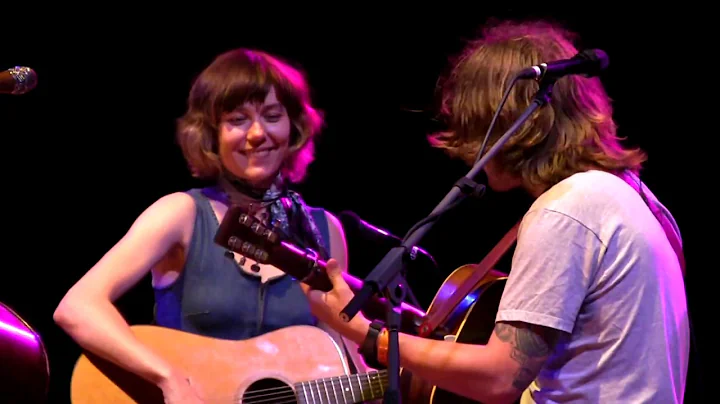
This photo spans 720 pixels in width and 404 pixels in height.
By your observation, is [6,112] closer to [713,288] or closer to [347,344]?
[347,344]

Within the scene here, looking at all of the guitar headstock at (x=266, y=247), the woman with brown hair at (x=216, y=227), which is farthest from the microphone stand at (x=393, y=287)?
the woman with brown hair at (x=216, y=227)

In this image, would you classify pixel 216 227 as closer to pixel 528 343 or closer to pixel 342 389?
pixel 342 389

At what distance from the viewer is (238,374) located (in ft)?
9.12

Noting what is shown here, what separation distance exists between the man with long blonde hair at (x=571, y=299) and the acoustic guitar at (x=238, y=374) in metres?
0.60

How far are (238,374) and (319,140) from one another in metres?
1.33

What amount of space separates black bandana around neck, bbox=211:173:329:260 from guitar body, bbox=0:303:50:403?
2.88 ft

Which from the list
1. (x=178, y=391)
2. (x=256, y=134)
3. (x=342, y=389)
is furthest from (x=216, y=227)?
(x=342, y=389)

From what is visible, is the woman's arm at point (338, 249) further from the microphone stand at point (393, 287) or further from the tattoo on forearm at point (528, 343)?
the microphone stand at point (393, 287)

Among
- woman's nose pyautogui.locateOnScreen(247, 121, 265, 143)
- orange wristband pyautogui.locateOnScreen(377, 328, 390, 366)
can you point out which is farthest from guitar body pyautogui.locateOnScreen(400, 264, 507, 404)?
woman's nose pyautogui.locateOnScreen(247, 121, 265, 143)

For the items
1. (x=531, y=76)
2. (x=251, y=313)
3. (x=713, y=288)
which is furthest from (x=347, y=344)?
(x=713, y=288)

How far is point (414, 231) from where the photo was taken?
198 centimetres

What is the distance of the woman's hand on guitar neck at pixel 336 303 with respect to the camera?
2184 mm

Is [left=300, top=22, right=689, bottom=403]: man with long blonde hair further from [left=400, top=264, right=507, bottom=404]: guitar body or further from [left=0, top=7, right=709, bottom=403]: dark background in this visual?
[left=0, top=7, right=709, bottom=403]: dark background

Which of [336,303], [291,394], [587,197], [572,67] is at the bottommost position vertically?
[291,394]
